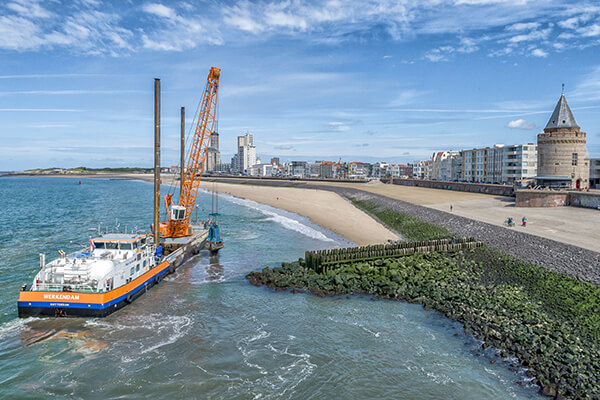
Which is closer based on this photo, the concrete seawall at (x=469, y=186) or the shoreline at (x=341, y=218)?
the shoreline at (x=341, y=218)

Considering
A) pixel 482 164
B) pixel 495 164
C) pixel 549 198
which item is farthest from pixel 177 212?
pixel 482 164

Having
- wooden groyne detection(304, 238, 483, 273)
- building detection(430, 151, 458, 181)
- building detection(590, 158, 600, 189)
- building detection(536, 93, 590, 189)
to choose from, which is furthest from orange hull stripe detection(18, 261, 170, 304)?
building detection(430, 151, 458, 181)

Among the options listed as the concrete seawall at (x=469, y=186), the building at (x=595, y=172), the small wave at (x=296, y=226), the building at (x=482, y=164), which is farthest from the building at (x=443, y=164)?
the small wave at (x=296, y=226)

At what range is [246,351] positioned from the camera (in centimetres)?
2095

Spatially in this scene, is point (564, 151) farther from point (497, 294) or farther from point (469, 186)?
point (497, 294)

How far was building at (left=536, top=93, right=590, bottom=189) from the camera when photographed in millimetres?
62156

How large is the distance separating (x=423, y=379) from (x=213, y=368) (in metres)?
10.2

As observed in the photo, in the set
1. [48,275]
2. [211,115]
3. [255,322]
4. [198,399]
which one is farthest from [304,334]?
[211,115]

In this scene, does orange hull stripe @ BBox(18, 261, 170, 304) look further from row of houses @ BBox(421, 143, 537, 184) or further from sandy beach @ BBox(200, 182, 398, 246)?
row of houses @ BBox(421, 143, 537, 184)

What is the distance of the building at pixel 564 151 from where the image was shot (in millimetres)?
62156

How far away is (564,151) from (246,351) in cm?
6369

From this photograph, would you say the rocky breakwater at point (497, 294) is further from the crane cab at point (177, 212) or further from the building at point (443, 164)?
the building at point (443, 164)

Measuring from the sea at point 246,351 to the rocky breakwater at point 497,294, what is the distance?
1.11 m

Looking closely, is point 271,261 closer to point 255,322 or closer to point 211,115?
point 255,322
